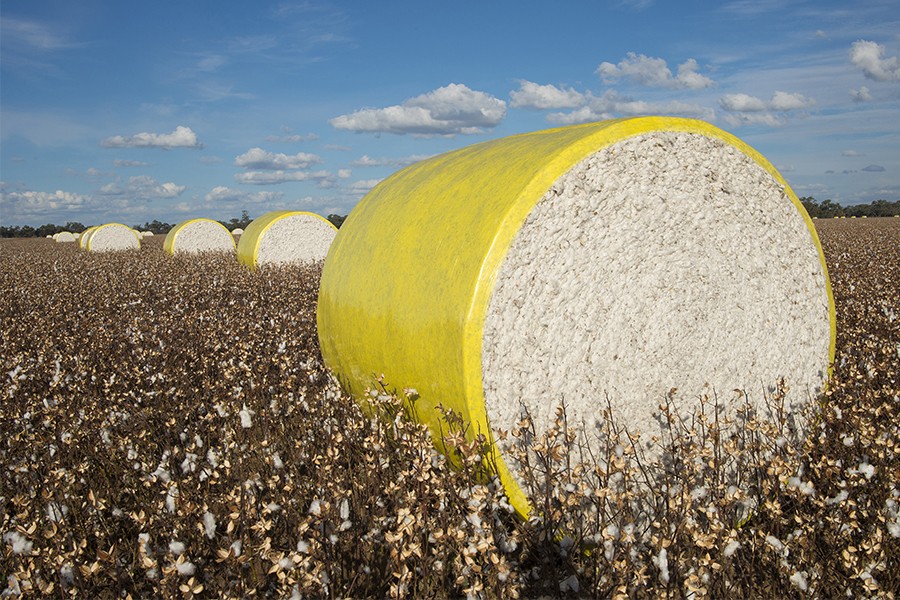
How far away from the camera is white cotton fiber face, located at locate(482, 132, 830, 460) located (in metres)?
3.34

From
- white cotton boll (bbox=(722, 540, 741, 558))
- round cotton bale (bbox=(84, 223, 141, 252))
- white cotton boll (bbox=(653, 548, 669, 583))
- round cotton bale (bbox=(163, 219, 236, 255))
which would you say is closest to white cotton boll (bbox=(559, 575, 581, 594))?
white cotton boll (bbox=(653, 548, 669, 583))

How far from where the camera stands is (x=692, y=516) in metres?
3.01

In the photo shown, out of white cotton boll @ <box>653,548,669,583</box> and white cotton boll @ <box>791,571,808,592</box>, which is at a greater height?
white cotton boll @ <box>653,548,669,583</box>

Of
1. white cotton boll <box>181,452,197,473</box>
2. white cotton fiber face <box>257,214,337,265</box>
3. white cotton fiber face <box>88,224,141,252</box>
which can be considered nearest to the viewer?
white cotton boll <box>181,452,197,473</box>

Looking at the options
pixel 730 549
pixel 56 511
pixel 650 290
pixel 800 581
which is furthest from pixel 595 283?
pixel 56 511

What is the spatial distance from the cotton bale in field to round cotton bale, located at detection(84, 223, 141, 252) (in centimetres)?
2622

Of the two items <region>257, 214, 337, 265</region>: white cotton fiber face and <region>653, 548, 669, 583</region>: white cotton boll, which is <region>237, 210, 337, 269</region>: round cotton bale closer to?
<region>257, 214, 337, 265</region>: white cotton fiber face

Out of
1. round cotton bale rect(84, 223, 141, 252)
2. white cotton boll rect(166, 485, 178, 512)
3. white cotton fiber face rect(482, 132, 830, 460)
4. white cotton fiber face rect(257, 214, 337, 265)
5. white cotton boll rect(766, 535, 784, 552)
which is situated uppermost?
round cotton bale rect(84, 223, 141, 252)

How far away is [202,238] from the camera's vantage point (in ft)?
71.1

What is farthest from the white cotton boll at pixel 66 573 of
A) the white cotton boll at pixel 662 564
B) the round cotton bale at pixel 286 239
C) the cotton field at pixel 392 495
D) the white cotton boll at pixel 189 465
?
the round cotton bale at pixel 286 239

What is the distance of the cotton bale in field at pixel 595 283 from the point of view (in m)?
3.29

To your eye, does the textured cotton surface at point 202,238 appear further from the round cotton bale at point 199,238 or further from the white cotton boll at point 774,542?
the white cotton boll at point 774,542

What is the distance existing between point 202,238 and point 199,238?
9cm

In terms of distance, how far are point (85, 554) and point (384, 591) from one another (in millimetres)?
1583
